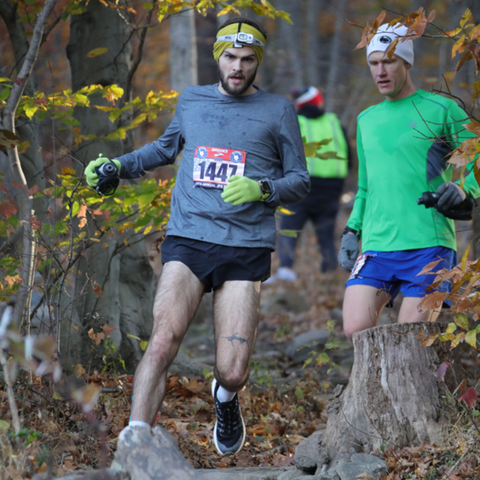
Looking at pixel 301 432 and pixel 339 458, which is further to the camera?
pixel 301 432

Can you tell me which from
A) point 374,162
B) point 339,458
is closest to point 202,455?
point 339,458

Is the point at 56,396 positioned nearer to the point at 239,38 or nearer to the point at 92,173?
the point at 92,173

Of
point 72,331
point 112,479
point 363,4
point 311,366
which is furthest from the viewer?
point 363,4

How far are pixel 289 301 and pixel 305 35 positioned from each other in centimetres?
2116

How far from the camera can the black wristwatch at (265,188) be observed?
3936 millimetres

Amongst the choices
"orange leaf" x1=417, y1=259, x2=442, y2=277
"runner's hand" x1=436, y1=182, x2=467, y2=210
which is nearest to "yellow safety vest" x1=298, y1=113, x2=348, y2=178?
"runner's hand" x1=436, y1=182, x2=467, y2=210

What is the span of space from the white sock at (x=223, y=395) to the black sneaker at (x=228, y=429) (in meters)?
0.02

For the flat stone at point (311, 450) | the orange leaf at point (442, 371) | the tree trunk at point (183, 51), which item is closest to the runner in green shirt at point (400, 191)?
the orange leaf at point (442, 371)

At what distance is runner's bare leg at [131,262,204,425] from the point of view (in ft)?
11.4

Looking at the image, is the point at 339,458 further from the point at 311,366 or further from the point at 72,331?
the point at 311,366

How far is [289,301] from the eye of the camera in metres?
10.0

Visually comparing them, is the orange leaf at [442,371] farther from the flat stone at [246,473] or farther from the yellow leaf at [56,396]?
the yellow leaf at [56,396]

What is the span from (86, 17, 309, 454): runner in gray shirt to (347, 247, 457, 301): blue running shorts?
66cm

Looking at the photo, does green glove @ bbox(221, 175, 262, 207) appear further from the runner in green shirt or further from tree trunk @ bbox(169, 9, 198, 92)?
tree trunk @ bbox(169, 9, 198, 92)
